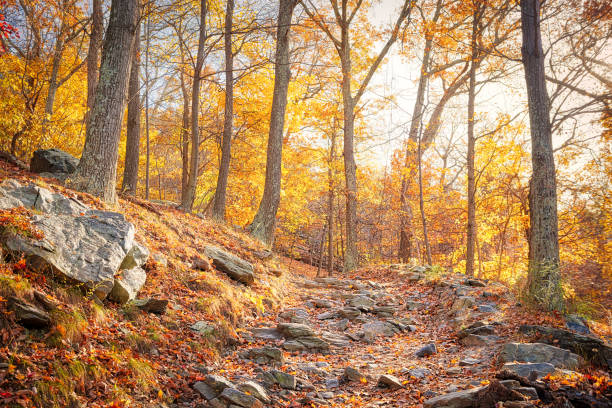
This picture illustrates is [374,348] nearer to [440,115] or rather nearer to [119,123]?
[119,123]

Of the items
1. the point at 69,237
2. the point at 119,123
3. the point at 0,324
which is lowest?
the point at 0,324

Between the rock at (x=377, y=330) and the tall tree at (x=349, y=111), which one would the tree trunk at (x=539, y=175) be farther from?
the tall tree at (x=349, y=111)

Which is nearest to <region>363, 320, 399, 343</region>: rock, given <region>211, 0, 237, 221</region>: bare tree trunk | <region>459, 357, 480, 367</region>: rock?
<region>459, 357, 480, 367</region>: rock

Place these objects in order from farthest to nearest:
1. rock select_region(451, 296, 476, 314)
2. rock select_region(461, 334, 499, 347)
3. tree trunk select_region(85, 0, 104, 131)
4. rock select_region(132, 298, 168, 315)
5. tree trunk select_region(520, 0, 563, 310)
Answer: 1. tree trunk select_region(85, 0, 104, 131)
2. rock select_region(451, 296, 476, 314)
3. tree trunk select_region(520, 0, 563, 310)
4. rock select_region(461, 334, 499, 347)
5. rock select_region(132, 298, 168, 315)

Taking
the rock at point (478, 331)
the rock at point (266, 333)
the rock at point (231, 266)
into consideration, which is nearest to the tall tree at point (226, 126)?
the rock at point (231, 266)

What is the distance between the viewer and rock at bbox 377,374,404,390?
446 cm

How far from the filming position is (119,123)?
7.23 metres

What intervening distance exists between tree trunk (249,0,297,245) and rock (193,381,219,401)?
7883 millimetres

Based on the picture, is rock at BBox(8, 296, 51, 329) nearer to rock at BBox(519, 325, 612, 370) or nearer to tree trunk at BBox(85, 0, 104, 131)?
rock at BBox(519, 325, 612, 370)

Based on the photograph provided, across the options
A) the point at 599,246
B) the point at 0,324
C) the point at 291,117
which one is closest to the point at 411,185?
the point at 291,117

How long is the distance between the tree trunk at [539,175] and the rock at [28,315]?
6746mm

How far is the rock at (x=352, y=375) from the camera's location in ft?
15.7

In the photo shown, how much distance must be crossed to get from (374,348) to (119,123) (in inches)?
249

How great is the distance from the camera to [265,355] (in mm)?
5070
